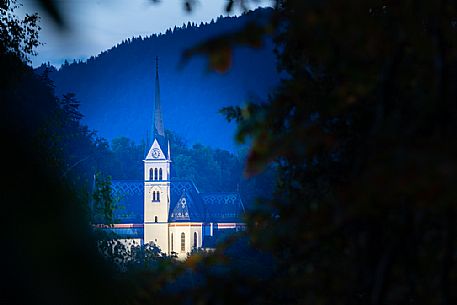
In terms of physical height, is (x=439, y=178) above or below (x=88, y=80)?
below

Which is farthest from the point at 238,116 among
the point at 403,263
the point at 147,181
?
the point at 147,181

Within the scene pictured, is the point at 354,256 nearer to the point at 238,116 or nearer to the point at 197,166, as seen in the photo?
the point at 238,116

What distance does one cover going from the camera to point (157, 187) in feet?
232

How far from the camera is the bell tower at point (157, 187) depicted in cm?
6981

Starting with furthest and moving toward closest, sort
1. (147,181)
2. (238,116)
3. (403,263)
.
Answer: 1. (147,181)
2. (238,116)
3. (403,263)

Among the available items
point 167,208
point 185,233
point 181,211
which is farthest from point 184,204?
point 185,233

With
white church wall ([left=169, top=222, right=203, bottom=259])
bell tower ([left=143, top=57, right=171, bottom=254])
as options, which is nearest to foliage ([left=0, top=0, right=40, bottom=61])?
white church wall ([left=169, top=222, right=203, bottom=259])

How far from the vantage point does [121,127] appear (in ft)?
347

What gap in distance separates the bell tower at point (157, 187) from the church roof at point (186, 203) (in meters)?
1.02

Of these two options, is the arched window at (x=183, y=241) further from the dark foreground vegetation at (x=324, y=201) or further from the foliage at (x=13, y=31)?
the dark foreground vegetation at (x=324, y=201)

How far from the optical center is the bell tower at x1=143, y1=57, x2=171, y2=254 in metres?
69.8

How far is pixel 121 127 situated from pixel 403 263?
105m

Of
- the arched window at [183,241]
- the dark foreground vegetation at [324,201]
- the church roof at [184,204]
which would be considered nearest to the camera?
the dark foreground vegetation at [324,201]

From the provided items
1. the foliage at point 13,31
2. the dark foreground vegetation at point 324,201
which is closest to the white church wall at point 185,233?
the foliage at point 13,31
